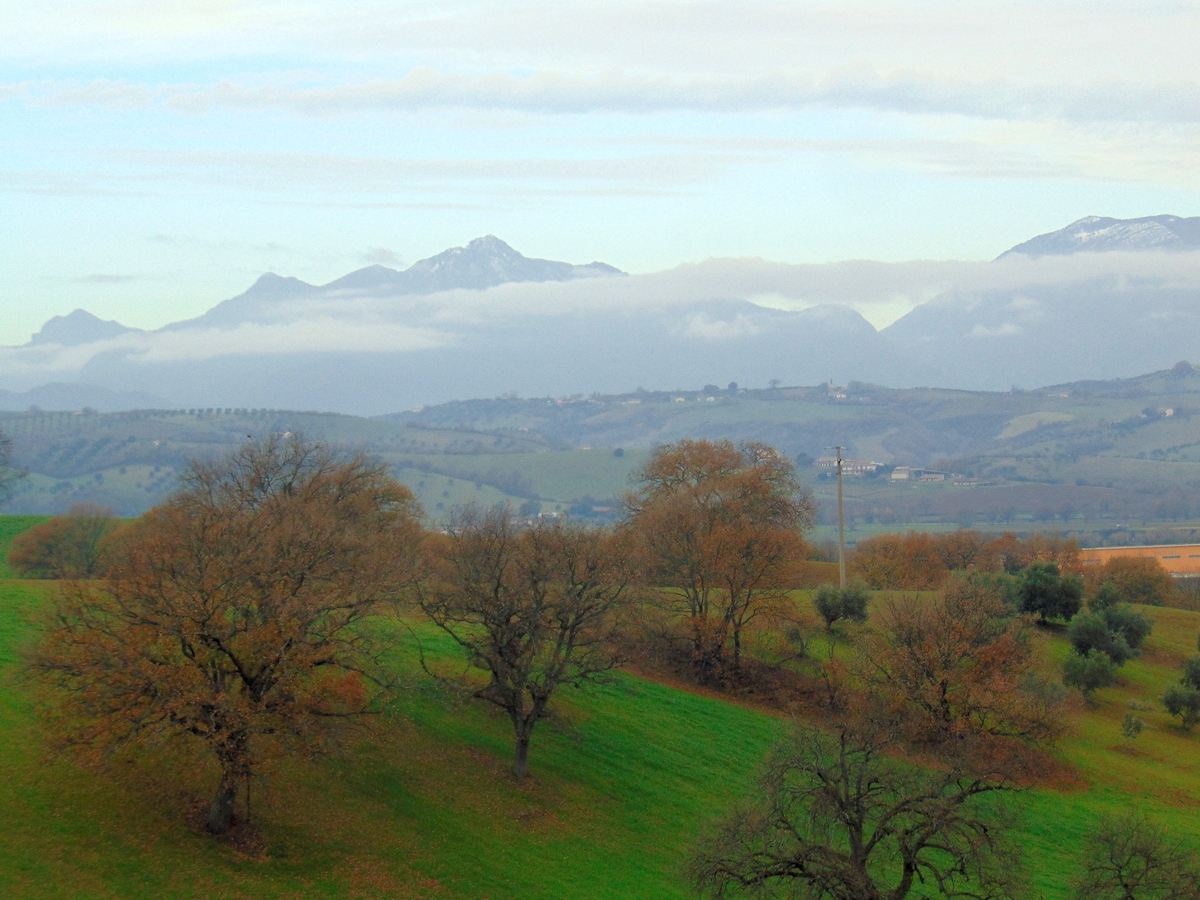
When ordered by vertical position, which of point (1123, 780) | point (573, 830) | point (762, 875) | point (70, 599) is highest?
point (70, 599)

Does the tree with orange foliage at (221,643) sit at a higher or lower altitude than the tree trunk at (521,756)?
higher

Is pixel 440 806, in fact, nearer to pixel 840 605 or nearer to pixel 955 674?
pixel 955 674

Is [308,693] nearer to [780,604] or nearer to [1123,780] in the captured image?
[780,604]

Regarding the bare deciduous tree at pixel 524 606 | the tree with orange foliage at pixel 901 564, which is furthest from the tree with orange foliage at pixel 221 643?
the tree with orange foliage at pixel 901 564

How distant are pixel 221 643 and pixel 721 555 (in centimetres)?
3645

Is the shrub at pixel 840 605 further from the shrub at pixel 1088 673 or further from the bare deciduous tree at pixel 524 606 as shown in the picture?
the bare deciduous tree at pixel 524 606

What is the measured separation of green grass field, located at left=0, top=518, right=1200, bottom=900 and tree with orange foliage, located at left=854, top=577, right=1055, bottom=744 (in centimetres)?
429

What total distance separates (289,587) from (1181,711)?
5707 cm

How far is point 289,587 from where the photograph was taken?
111 feet

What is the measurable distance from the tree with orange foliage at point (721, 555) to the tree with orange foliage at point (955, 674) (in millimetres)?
7051

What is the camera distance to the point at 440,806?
3816cm

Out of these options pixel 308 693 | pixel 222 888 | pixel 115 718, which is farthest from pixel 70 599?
pixel 222 888

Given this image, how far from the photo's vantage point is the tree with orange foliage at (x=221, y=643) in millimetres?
29547

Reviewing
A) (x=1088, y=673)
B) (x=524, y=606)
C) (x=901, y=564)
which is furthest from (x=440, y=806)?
(x=901, y=564)
